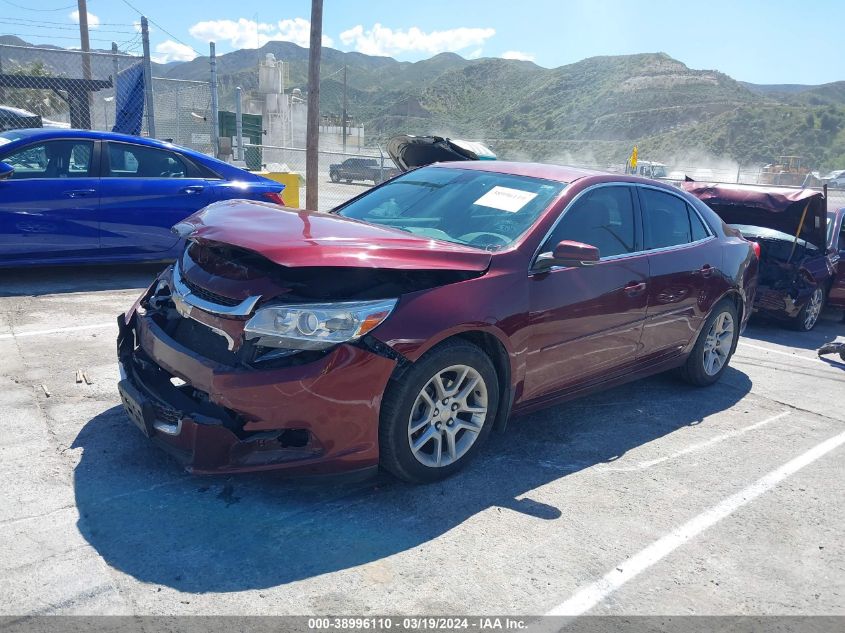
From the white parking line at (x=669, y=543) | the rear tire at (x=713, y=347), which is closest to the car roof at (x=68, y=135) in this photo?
the rear tire at (x=713, y=347)

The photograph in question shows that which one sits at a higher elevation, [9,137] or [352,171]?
[9,137]

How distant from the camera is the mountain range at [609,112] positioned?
6066cm

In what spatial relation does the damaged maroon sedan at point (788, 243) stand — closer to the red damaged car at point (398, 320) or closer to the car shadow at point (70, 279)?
the red damaged car at point (398, 320)

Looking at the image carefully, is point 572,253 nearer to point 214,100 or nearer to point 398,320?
point 398,320

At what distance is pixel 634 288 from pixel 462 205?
1.25 m

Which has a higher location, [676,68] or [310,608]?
[676,68]

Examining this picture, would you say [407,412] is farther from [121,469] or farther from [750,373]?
[750,373]

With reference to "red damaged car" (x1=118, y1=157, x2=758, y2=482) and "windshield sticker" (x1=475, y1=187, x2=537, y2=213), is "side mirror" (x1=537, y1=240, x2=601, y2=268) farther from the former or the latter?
"windshield sticker" (x1=475, y1=187, x2=537, y2=213)

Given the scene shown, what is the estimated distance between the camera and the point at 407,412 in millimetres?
3346

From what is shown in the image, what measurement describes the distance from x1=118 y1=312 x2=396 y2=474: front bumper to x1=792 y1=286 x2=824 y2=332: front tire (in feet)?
22.3

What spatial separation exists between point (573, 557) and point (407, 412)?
994mm

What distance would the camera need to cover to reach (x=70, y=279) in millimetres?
7434

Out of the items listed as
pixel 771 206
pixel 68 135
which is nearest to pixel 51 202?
pixel 68 135

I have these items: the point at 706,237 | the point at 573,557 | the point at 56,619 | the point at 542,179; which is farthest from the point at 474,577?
the point at 706,237
